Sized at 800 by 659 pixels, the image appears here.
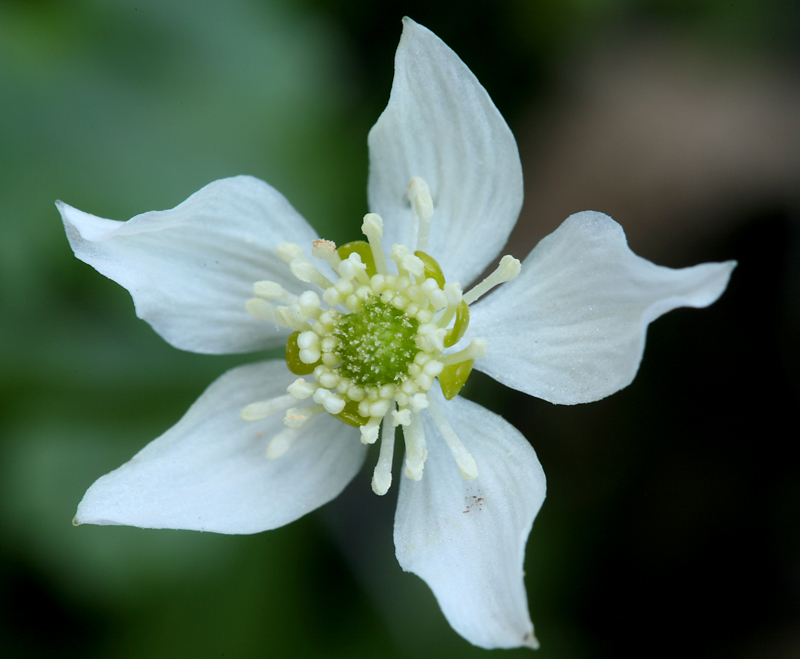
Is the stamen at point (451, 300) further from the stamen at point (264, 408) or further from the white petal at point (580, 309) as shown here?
the stamen at point (264, 408)

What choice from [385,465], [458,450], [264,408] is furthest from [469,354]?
[264,408]

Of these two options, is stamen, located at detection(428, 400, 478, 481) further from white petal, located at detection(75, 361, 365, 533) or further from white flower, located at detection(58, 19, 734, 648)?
white petal, located at detection(75, 361, 365, 533)

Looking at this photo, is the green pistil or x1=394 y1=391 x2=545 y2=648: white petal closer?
x1=394 y1=391 x2=545 y2=648: white petal

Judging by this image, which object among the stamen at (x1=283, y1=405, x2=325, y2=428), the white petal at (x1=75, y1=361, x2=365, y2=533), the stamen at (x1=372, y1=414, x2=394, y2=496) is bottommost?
the white petal at (x1=75, y1=361, x2=365, y2=533)

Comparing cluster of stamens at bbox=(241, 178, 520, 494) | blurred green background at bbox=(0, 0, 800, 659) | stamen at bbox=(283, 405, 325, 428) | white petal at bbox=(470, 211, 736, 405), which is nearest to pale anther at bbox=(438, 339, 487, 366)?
cluster of stamens at bbox=(241, 178, 520, 494)

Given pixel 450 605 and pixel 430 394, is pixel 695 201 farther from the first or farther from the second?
pixel 450 605

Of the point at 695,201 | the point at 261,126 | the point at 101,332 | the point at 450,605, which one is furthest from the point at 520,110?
the point at 450,605

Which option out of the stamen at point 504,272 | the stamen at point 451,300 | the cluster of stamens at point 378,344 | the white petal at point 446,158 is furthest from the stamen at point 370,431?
the white petal at point 446,158
